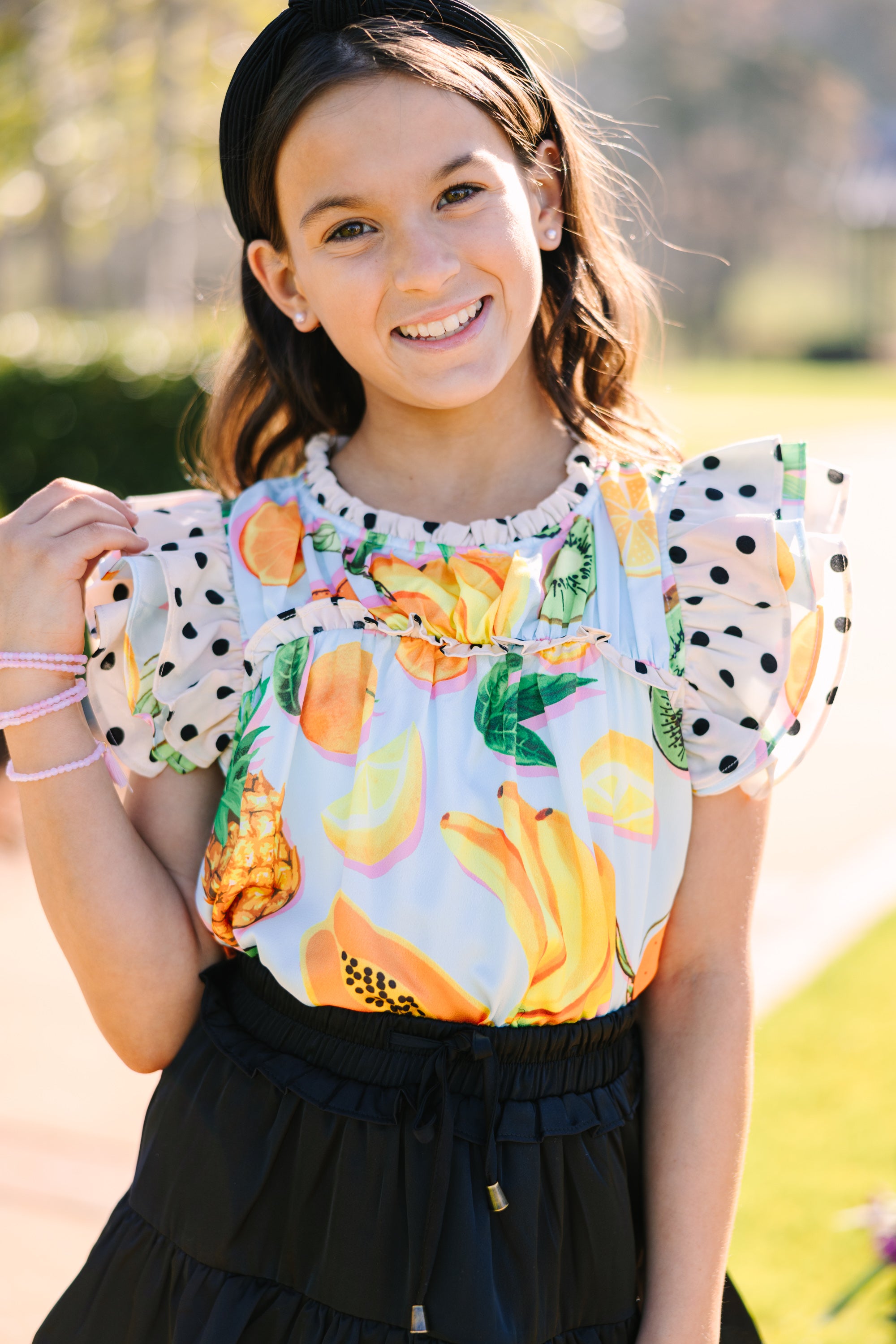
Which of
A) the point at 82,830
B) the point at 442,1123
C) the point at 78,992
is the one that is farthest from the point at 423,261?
the point at 78,992

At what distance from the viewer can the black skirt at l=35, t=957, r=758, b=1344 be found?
1.36 metres

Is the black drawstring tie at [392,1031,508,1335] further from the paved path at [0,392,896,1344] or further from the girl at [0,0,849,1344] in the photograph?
the paved path at [0,392,896,1344]

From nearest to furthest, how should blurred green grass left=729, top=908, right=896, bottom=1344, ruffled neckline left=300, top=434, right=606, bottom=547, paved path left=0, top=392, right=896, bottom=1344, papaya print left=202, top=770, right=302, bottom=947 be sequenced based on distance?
papaya print left=202, top=770, right=302, bottom=947, ruffled neckline left=300, top=434, right=606, bottom=547, blurred green grass left=729, top=908, right=896, bottom=1344, paved path left=0, top=392, right=896, bottom=1344

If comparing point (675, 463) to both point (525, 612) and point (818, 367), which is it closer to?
point (525, 612)

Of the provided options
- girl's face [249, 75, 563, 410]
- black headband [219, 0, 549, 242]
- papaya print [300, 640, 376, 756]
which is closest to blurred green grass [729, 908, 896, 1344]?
papaya print [300, 640, 376, 756]

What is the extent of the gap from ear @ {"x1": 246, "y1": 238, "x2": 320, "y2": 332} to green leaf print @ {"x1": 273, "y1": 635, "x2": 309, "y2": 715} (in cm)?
42

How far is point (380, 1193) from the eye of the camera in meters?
1.38

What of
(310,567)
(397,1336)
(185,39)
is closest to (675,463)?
(310,567)

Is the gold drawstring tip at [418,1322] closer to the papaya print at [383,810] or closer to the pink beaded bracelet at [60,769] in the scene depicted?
the papaya print at [383,810]

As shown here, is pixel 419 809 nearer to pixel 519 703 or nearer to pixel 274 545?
pixel 519 703

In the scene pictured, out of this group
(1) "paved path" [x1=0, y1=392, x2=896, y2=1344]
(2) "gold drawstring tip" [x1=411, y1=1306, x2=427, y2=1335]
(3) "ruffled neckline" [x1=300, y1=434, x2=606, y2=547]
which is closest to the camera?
(2) "gold drawstring tip" [x1=411, y1=1306, x2=427, y2=1335]

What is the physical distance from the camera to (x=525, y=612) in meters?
1.46

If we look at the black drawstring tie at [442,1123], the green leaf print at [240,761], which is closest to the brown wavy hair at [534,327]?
the green leaf print at [240,761]

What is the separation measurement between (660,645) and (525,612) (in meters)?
0.15
